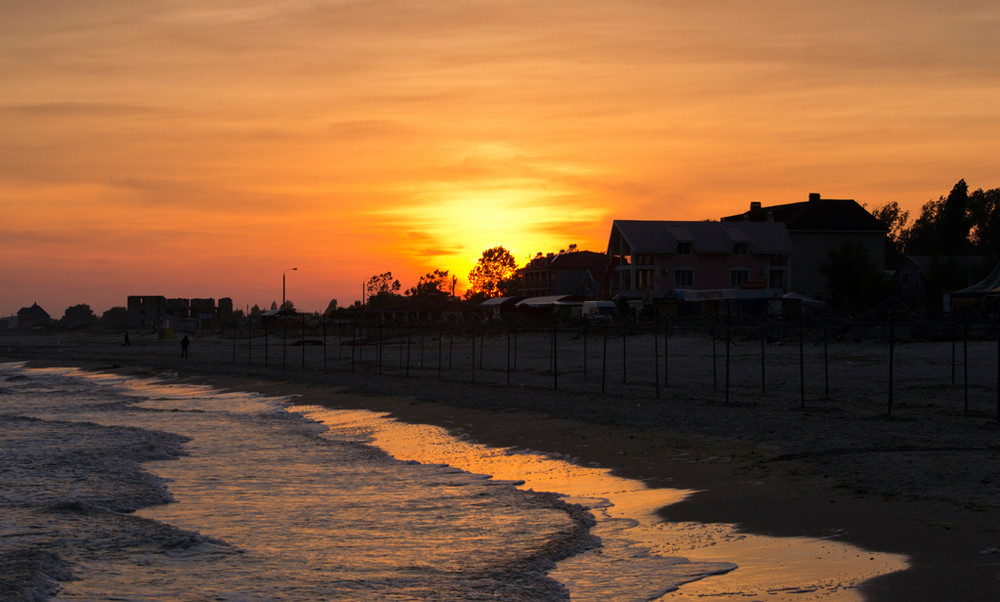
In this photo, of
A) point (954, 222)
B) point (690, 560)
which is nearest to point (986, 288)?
point (690, 560)

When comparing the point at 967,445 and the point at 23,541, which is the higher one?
the point at 967,445

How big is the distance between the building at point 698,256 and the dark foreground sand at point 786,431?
1172 inches

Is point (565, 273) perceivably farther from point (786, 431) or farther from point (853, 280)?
point (786, 431)

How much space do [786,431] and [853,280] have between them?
55443 mm

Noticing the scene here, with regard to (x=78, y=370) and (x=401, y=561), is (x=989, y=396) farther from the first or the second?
(x=78, y=370)

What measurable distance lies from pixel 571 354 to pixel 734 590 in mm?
41092

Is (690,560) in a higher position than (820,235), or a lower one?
lower

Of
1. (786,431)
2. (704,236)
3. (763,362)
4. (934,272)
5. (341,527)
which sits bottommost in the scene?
(341,527)

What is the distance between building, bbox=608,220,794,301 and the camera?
245 feet

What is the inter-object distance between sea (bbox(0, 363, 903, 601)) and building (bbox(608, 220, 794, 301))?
53848mm

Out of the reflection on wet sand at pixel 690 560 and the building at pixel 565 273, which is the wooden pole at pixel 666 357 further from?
the building at pixel 565 273

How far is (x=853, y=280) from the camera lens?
6888cm

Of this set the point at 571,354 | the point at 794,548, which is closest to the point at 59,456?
the point at 794,548

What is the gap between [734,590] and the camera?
860 centimetres
